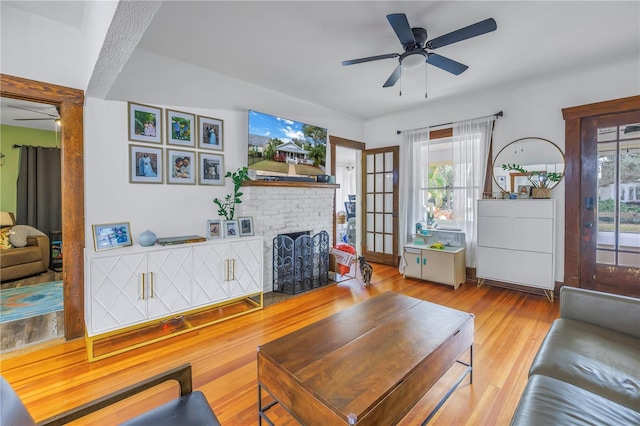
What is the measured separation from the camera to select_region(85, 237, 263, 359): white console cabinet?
2236 mm

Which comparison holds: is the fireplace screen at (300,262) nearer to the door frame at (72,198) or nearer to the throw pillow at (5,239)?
the door frame at (72,198)

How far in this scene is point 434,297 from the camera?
361 cm

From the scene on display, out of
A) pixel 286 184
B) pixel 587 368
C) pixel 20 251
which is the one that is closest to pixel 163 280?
pixel 286 184

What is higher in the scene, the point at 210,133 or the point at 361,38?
the point at 361,38

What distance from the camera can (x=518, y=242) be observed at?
3586 millimetres

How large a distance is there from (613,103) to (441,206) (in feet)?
7.32

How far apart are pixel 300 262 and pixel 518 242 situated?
2.85m

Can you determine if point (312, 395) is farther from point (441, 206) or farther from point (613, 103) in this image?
point (613, 103)

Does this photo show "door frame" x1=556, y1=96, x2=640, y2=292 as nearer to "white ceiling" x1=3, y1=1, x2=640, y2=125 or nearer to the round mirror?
the round mirror

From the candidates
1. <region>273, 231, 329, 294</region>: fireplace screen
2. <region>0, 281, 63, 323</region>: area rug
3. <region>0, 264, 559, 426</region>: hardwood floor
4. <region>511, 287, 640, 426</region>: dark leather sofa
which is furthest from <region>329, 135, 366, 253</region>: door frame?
<region>0, 281, 63, 323</region>: area rug

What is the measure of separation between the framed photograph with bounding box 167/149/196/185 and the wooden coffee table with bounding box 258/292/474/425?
2.28 metres

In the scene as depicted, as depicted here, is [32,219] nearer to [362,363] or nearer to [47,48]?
[47,48]

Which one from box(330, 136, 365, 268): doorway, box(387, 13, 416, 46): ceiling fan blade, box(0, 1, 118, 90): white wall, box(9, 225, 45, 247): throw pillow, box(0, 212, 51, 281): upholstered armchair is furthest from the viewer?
box(330, 136, 365, 268): doorway

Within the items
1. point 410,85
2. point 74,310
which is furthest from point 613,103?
point 74,310
